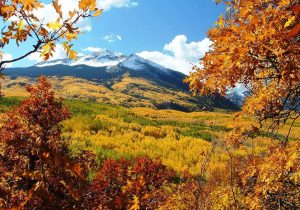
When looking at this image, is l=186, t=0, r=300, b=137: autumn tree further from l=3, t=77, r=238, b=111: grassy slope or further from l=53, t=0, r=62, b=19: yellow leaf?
l=3, t=77, r=238, b=111: grassy slope

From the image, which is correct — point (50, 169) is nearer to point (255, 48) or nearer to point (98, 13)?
point (98, 13)

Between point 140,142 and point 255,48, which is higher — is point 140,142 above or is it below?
below

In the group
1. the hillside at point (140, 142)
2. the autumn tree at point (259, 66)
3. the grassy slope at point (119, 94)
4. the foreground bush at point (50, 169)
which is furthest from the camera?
the grassy slope at point (119, 94)

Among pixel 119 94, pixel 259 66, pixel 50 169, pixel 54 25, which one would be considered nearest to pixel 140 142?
pixel 50 169

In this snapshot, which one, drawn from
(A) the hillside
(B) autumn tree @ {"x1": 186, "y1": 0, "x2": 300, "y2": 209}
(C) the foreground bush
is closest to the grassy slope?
(A) the hillside

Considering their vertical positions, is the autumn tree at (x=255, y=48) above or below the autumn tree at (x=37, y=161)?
above

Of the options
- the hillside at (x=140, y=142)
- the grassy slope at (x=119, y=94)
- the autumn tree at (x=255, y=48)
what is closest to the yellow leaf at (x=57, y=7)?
the autumn tree at (x=255, y=48)

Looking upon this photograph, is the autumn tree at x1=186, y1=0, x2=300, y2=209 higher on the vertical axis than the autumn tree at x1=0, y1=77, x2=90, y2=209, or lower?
higher

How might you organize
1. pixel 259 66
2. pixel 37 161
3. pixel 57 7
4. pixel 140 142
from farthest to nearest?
pixel 140 142 < pixel 259 66 < pixel 37 161 < pixel 57 7

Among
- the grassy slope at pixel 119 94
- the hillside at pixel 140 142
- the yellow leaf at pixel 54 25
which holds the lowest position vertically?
the hillside at pixel 140 142

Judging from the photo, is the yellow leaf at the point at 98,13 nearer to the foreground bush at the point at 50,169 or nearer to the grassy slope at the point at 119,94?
the foreground bush at the point at 50,169

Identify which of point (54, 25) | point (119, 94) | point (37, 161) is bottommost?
point (37, 161)

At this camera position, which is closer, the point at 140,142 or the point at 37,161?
the point at 37,161

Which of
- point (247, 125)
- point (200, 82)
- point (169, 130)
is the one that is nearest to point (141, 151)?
point (169, 130)
